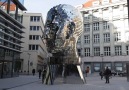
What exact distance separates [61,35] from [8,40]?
14.2 meters

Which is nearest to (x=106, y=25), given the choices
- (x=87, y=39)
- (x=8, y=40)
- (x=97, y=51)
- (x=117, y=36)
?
(x=117, y=36)

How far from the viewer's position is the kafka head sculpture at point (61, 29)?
1980 centimetres

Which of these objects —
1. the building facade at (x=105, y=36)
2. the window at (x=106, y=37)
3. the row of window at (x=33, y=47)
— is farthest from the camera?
the row of window at (x=33, y=47)

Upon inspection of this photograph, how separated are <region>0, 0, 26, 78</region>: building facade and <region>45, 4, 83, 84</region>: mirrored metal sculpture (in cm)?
1087

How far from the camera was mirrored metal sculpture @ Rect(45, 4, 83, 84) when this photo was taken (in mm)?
19656

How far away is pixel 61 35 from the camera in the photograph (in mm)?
19953

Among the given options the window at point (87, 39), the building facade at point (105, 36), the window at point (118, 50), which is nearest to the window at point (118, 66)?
the building facade at point (105, 36)

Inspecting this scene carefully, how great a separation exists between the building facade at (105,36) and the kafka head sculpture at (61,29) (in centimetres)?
3964

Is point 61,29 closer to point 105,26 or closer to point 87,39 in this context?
point 105,26

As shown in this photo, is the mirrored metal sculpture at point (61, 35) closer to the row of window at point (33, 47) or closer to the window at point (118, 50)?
the window at point (118, 50)

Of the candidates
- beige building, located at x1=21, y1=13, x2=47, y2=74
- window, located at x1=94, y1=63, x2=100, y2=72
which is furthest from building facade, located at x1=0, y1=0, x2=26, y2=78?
window, located at x1=94, y1=63, x2=100, y2=72

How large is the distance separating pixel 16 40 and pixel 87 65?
3086 centimetres

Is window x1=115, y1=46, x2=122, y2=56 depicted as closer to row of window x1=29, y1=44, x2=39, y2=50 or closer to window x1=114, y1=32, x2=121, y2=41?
window x1=114, y1=32, x2=121, y2=41

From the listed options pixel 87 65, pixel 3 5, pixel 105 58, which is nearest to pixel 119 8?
pixel 105 58
